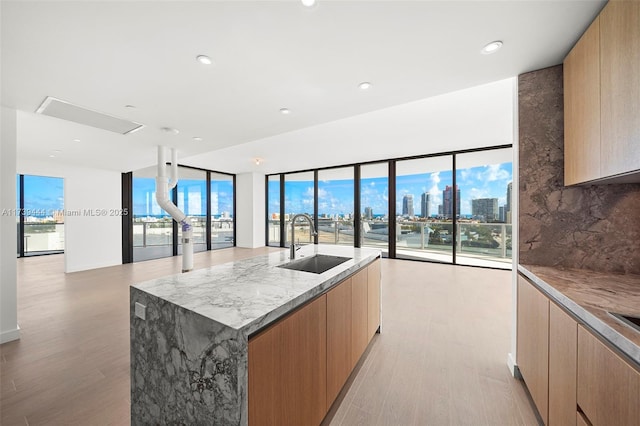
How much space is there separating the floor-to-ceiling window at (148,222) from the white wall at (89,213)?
0.44 m

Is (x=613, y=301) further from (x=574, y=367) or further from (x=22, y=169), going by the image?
(x=22, y=169)

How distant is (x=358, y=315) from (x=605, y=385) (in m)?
1.27

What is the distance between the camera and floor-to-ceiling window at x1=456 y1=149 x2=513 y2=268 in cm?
523

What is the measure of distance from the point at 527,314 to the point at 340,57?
2205 mm

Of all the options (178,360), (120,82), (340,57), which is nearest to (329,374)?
(178,360)

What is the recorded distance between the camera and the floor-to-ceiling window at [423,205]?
210 inches

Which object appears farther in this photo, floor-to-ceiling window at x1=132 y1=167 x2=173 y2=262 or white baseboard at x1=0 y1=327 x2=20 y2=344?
floor-to-ceiling window at x1=132 y1=167 x2=173 y2=262

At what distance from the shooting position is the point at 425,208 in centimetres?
610

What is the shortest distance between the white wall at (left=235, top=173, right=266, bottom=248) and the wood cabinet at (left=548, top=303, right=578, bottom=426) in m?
7.81

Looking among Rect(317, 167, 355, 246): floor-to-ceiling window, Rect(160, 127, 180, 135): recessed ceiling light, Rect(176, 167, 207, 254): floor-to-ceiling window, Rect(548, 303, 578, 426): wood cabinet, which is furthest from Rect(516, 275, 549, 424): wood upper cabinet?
Rect(176, 167, 207, 254): floor-to-ceiling window

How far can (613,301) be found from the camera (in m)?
1.07

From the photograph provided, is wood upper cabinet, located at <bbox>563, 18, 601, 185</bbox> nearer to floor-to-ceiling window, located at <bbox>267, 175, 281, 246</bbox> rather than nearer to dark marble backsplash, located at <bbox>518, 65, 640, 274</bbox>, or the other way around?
dark marble backsplash, located at <bbox>518, 65, 640, 274</bbox>

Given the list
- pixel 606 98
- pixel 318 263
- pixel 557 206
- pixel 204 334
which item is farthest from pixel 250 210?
pixel 606 98

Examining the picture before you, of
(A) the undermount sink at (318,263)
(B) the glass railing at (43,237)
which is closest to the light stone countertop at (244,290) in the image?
(A) the undermount sink at (318,263)
